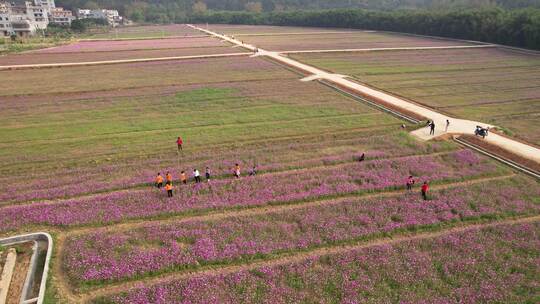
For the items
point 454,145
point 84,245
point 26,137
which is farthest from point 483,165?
point 26,137

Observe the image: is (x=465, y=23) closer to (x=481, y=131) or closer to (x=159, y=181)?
(x=481, y=131)

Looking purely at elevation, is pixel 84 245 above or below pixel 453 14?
below

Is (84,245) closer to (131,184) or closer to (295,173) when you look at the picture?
(131,184)

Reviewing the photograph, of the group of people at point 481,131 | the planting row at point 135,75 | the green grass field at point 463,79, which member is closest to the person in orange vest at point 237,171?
the group of people at point 481,131

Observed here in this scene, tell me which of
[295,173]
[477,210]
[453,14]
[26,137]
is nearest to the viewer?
[477,210]

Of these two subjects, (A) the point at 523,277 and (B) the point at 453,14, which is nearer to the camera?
(A) the point at 523,277

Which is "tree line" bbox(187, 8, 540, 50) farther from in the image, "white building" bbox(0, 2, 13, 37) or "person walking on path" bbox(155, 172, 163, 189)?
"white building" bbox(0, 2, 13, 37)

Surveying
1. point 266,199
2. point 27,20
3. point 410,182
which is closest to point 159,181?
point 266,199
